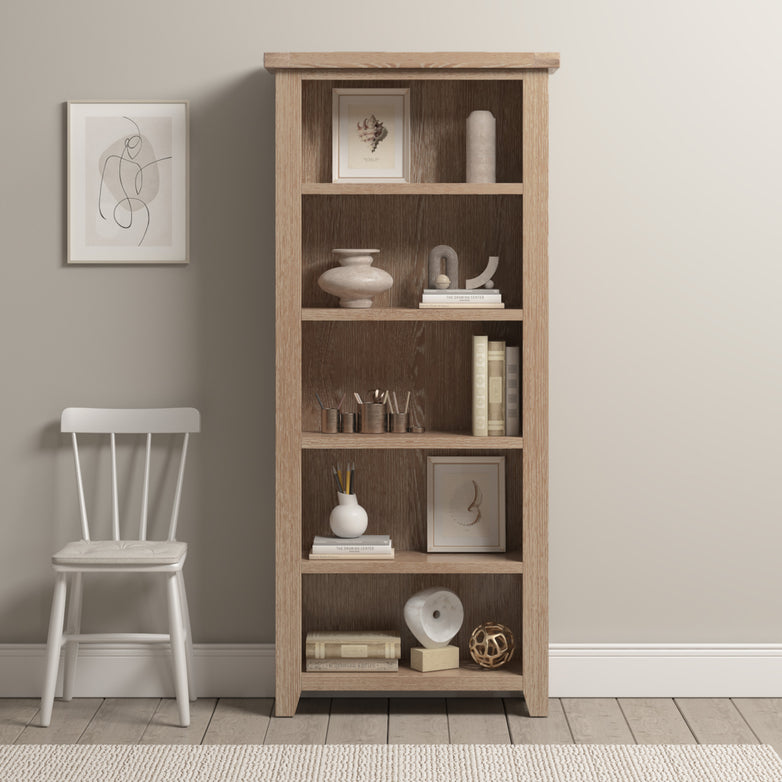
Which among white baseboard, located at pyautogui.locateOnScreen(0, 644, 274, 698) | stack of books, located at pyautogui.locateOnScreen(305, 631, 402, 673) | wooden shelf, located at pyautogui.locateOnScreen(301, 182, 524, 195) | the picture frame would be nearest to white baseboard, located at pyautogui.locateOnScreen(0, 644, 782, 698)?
white baseboard, located at pyautogui.locateOnScreen(0, 644, 274, 698)

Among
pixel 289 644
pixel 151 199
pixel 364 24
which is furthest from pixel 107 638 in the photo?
pixel 364 24

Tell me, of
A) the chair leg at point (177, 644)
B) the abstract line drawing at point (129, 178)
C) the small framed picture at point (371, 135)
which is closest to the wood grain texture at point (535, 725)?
the chair leg at point (177, 644)

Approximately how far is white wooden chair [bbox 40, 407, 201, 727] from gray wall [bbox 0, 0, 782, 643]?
8cm

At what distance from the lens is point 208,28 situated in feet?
9.66

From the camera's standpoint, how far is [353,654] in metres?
2.87

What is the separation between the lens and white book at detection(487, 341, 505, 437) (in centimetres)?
283

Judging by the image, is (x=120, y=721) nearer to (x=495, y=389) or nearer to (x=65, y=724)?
(x=65, y=724)

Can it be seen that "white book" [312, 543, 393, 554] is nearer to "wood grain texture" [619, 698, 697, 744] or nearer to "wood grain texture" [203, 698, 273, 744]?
"wood grain texture" [203, 698, 273, 744]

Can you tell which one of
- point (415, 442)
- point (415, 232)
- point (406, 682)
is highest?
point (415, 232)

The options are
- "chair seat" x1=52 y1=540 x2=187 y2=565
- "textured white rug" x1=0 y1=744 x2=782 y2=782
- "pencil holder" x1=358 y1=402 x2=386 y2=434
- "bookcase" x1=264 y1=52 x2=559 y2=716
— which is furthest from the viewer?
"pencil holder" x1=358 y1=402 x2=386 y2=434

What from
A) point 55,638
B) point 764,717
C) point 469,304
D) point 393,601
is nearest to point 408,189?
point 469,304

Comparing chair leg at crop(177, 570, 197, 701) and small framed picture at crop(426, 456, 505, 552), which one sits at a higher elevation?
small framed picture at crop(426, 456, 505, 552)

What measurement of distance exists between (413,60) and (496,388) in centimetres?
92

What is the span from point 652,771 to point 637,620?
0.61 meters
